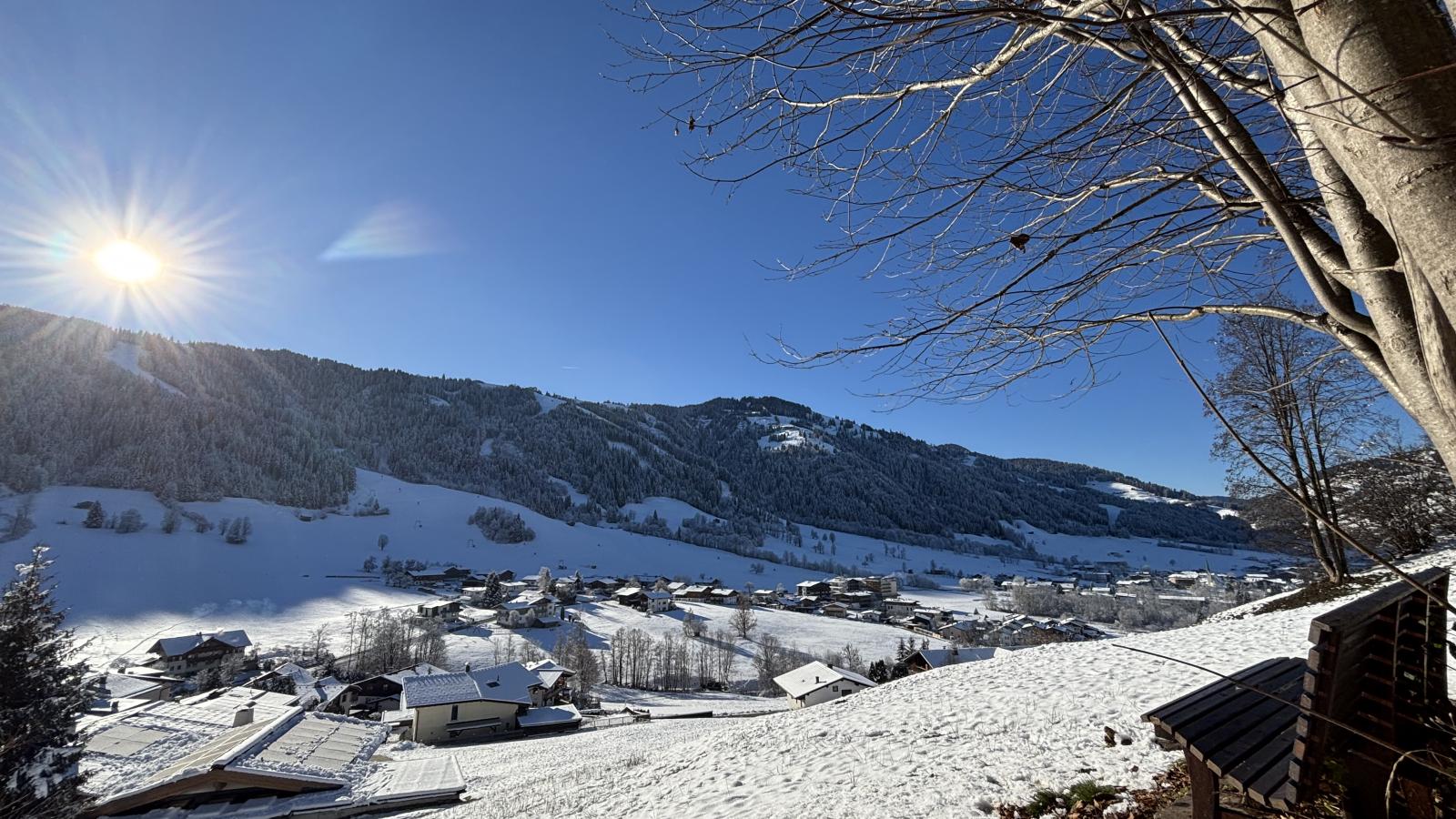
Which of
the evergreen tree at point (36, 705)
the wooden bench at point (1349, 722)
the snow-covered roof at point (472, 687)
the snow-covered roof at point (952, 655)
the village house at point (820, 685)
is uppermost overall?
the wooden bench at point (1349, 722)

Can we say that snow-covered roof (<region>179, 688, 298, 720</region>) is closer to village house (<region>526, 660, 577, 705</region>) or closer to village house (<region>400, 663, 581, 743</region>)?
village house (<region>400, 663, 581, 743</region>)

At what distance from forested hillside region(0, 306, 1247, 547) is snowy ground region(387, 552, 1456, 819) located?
90.4 meters

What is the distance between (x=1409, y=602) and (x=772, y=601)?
6216 cm

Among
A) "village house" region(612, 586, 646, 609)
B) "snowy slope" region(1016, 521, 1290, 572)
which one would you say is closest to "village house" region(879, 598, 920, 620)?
"village house" region(612, 586, 646, 609)

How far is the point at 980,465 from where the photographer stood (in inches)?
7244

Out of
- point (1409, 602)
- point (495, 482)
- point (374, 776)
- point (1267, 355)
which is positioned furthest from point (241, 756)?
point (495, 482)

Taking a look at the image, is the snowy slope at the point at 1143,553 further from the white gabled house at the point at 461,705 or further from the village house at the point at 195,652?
the village house at the point at 195,652

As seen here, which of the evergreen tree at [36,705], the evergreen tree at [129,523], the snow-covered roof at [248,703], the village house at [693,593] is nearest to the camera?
the evergreen tree at [36,705]

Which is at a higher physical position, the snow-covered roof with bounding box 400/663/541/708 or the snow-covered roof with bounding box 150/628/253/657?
the snow-covered roof with bounding box 400/663/541/708

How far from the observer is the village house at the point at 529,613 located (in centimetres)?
4525

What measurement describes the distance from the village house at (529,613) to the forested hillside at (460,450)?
50169 mm

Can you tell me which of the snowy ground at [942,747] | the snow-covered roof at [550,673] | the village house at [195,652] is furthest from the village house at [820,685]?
the village house at [195,652]

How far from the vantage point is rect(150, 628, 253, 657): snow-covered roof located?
109ft

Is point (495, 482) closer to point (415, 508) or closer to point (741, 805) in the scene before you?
point (415, 508)
